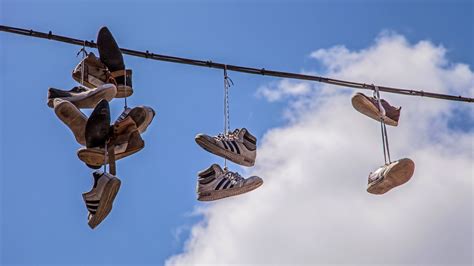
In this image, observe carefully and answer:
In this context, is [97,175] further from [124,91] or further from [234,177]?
[234,177]

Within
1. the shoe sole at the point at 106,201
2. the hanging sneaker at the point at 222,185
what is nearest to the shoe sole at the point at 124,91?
the hanging sneaker at the point at 222,185

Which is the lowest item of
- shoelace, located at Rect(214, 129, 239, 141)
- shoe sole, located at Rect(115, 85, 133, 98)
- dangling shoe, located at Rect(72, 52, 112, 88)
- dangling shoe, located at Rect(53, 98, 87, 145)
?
dangling shoe, located at Rect(53, 98, 87, 145)

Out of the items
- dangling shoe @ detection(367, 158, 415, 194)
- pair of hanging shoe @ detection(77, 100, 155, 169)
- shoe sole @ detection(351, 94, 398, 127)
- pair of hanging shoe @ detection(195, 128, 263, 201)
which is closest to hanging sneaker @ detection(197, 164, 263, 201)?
pair of hanging shoe @ detection(195, 128, 263, 201)

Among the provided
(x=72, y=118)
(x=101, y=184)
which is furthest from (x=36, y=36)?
(x=101, y=184)

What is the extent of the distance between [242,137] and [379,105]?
0.82 meters

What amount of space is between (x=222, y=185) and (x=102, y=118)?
0.92 m

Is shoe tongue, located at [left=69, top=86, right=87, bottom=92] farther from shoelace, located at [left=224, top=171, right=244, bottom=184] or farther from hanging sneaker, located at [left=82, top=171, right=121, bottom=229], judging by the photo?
shoelace, located at [left=224, top=171, right=244, bottom=184]

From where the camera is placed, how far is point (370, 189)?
5598 mm

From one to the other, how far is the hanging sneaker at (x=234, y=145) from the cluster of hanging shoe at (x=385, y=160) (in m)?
0.66

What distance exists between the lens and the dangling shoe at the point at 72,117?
484 centimetres

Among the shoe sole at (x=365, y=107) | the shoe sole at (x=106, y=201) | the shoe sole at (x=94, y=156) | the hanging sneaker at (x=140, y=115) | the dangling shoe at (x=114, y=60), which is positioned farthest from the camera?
the shoe sole at (x=365, y=107)

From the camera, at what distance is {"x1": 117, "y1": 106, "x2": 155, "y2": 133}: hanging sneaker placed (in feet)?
16.0

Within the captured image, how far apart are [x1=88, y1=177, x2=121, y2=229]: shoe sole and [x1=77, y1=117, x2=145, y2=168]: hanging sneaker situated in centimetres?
18

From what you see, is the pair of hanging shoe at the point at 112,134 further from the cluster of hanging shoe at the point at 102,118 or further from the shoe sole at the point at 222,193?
the shoe sole at the point at 222,193
